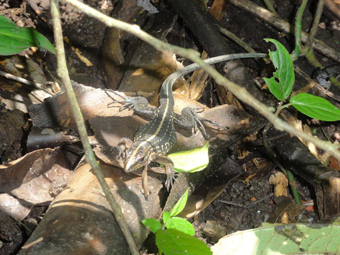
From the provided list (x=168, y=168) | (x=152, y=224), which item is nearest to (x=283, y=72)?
(x=168, y=168)

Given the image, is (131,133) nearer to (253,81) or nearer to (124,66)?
(124,66)

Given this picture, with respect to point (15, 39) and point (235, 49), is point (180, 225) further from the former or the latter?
point (235, 49)

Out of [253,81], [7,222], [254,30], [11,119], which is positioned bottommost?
[7,222]

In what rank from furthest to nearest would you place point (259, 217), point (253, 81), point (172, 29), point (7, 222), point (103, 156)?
1. point (172, 29)
2. point (253, 81)
3. point (259, 217)
4. point (7, 222)
5. point (103, 156)

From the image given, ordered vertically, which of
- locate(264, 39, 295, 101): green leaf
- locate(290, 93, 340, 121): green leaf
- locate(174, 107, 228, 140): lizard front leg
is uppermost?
locate(264, 39, 295, 101): green leaf

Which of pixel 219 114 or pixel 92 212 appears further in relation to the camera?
pixel 219 114

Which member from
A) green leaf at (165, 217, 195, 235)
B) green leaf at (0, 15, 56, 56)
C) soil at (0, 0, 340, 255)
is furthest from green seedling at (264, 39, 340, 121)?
green leaf at (0, 15, 56, 56)

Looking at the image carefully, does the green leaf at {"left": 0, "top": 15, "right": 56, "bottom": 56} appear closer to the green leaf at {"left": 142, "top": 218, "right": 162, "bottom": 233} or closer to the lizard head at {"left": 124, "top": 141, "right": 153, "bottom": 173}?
the lizard head at {"left": 124, "top": 141, "right": 153, "bottom": 173}

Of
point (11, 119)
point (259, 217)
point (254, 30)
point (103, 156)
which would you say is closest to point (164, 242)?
point (103, 156)

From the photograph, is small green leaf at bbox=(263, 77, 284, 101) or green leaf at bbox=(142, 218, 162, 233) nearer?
green leaf at bbox=(142, 218, 162, 233)
